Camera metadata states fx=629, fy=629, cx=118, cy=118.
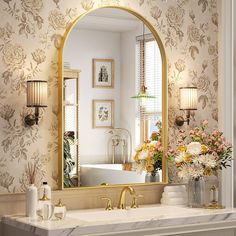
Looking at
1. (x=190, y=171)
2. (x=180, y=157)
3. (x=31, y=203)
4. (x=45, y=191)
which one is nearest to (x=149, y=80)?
(x=180, y=157)

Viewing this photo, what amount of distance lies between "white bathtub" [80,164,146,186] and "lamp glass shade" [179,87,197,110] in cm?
53

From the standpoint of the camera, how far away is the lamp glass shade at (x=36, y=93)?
351 centimetres

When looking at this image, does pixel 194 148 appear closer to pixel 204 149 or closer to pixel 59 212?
pixel 204 149

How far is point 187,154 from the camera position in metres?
3.81

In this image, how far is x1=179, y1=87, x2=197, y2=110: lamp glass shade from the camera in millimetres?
4102

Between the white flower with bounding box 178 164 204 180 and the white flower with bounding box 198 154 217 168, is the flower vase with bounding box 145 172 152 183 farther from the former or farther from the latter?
the white flower with bounding box 198 154 217 168

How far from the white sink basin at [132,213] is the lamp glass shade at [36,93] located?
0.65m

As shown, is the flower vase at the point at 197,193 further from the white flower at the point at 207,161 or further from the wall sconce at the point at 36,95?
the wall sconce at the point at 36,95

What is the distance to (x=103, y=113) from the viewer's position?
12.6 feet

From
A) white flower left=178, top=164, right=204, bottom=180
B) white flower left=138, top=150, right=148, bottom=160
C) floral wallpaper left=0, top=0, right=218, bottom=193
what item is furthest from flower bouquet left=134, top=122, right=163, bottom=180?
floral wallpaper left=0, top=0, right=218, bottom=193

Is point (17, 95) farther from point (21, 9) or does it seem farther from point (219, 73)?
point (219, 73)

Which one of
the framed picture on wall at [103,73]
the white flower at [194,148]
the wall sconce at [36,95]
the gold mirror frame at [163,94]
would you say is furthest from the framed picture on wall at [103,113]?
the white flower at [194,148]

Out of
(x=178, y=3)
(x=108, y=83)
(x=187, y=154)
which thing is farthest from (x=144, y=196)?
(x=178, y=3)

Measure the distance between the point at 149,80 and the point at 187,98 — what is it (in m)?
0.29
